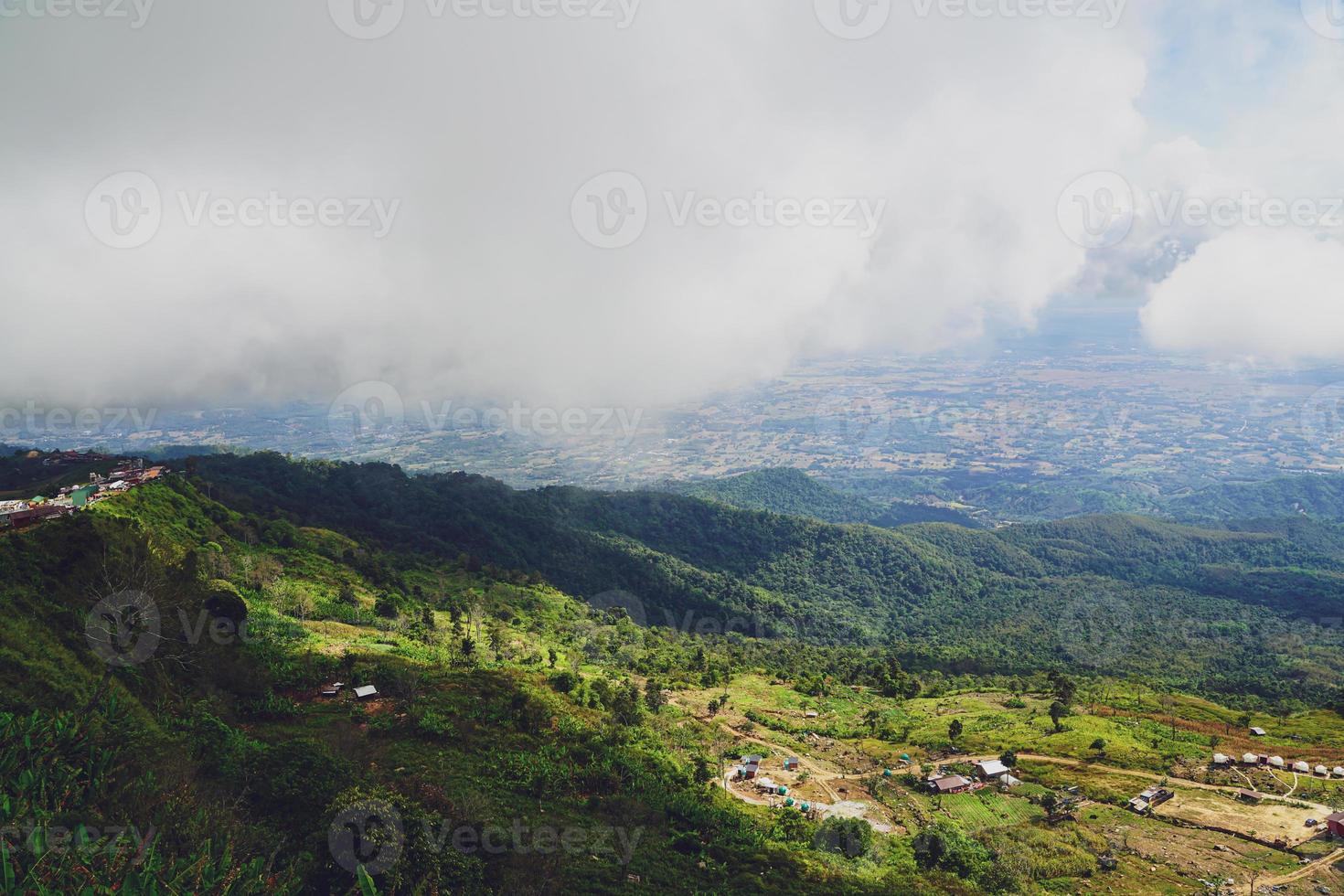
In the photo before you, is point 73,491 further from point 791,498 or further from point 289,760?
point 791,498

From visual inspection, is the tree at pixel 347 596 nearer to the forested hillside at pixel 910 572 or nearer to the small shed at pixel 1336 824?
the forested hillside at pixel 910 572

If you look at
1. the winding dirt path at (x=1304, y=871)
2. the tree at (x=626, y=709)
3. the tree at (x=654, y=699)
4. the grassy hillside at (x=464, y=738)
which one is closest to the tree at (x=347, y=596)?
the grassy hillside at (x=464, y=738)

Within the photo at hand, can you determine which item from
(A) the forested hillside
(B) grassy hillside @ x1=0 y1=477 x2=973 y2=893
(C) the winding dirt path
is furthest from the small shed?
(A) the forested hillside

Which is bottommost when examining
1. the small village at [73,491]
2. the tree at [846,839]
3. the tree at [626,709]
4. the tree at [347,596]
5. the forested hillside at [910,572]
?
the forested hillside at [910,572]

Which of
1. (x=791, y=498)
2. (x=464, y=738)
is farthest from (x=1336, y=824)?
(x=791, y=498)

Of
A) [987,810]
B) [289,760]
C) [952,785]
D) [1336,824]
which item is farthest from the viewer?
[952,785]

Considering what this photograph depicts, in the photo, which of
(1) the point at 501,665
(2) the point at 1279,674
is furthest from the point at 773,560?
(1) the point at 501,665

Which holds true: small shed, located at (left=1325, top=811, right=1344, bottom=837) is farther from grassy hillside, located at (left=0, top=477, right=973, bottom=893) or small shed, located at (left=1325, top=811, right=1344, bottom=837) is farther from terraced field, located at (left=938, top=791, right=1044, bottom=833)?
grassy hillside, located at (left=0, top=477, right=973, bottom=893)

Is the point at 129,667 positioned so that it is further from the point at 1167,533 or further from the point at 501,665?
the point at 1167,533
